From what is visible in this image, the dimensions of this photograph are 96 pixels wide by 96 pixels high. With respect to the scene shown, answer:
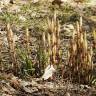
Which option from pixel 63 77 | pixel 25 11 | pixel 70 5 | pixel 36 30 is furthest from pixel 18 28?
pixel 63 77

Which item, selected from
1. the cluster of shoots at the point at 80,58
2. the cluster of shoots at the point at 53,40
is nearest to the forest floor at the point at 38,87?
the cluster of shoots at the point at 80,58

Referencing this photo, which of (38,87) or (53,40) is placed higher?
(53,40)

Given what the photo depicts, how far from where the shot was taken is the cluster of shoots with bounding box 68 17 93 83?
4.41 m

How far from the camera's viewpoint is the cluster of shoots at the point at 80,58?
4410mm

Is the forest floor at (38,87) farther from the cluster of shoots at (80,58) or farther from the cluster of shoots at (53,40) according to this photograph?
the cluster of shoots at (53,40)

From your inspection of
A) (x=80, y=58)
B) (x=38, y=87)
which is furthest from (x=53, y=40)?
(x=38, y=87)

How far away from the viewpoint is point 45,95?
4.30m

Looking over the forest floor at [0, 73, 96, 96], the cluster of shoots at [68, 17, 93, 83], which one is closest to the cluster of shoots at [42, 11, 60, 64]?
the cluster of shoots at [68, 17, 93, 83]

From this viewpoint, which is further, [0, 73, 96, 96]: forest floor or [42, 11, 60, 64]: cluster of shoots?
[42, 11, 60, 64]: cluster of shoots

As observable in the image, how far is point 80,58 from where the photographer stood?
14.6 feet

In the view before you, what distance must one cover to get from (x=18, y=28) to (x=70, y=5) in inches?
63.6

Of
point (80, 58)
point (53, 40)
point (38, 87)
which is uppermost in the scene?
point (53, 40)

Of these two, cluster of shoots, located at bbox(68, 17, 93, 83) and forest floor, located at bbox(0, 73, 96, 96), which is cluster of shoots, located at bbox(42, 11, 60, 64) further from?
forest floor, located at bbox(0, 73, 96, 96)

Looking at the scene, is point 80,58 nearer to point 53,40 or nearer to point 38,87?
point 53,40
